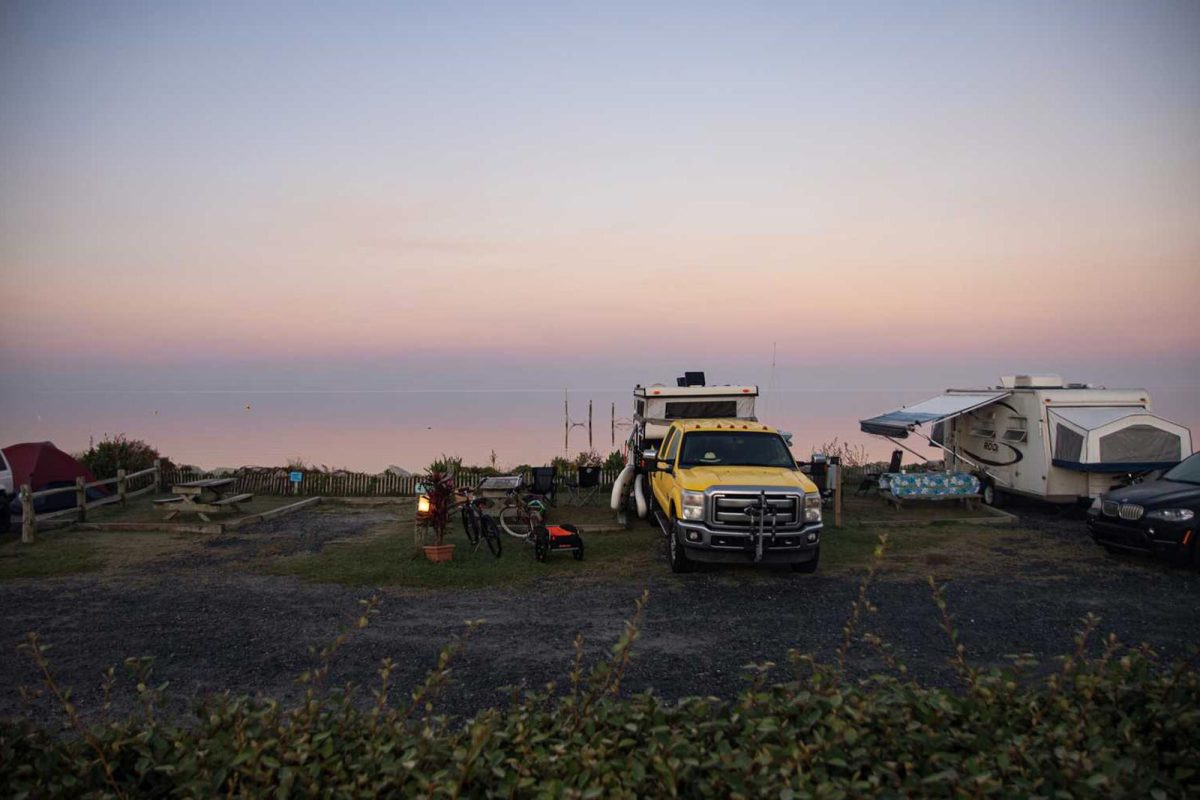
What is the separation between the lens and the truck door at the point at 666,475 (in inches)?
505

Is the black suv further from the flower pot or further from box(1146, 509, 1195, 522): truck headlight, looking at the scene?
the flower pot

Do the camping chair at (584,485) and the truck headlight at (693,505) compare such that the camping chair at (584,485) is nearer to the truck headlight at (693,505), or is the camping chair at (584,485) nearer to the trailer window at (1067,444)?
the truck headlight at (693,505)

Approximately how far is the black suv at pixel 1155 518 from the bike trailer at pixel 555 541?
27.5 feet

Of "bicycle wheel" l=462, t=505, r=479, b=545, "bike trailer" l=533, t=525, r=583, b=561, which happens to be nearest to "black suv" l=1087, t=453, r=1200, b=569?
"bike trailer" l=533, t=525, r=583, b=561

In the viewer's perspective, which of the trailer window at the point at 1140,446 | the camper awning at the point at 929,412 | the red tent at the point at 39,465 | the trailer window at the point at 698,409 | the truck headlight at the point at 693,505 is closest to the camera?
the truck headlight at the point at 693,505

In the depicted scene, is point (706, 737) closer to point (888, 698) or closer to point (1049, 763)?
point (888, 698)

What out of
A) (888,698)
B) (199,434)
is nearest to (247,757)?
(888,698)

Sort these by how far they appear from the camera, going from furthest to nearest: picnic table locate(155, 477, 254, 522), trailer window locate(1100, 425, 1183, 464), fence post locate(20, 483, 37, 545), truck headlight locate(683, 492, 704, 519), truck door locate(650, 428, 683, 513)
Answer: picnic table locate(155, 477, 254, 522) < trailer window locate(1100, 425, 1183, 464) < fence post locate(20, 483, 37, 545) < truck door locate(650, 428, 683, 513) < truck headlight locate(683, 492, 704, 519)

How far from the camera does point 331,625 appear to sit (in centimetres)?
917

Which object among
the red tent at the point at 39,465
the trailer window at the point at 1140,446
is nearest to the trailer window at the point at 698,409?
the trailer window at the point at 1140,446

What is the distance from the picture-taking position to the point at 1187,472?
1291 cm

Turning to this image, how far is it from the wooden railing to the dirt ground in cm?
222

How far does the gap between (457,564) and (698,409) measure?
751cm

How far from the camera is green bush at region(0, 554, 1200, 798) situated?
2.99 m
